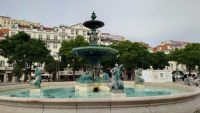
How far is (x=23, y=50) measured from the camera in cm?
5125

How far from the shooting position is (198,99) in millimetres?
13500

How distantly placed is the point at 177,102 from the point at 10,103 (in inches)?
269

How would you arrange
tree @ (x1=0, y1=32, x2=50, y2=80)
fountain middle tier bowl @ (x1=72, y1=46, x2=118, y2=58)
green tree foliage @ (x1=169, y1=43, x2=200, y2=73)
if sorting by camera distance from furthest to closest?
green tree foliage @ (x1=169, y1=43, x2=200, y2=73) < tree @ (x1=0, y1=32, x2=50, y2=80) < fountain middle tier bowl @ (x1=72, y1=46, x2=118, y2=58)

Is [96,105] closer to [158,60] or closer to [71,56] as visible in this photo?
[71,56]

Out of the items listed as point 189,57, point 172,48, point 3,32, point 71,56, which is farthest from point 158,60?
point 3,32

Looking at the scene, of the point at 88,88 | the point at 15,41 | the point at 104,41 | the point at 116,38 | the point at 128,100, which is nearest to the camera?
the point at 128,100

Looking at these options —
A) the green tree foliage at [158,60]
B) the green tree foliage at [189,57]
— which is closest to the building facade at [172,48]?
the green tree foliage at [189,57]

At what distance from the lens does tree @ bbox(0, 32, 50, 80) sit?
5183 cm

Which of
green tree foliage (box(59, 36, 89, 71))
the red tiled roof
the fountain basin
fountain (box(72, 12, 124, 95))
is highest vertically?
the red tiled roof

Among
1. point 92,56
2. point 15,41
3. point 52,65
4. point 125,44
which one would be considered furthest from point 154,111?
point 125,44

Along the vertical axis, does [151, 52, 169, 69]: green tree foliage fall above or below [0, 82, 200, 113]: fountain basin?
above

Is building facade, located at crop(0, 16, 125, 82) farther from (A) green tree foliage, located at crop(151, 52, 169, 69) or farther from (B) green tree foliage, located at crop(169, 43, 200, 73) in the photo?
(B) green tree foliage, located at crop(169, 43, 200, 73)

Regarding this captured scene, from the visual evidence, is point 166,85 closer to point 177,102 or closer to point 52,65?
point 177,102

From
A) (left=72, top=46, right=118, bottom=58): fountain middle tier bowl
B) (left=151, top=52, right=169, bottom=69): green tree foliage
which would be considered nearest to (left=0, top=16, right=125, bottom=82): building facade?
(left=151, top=52, right=169, bottom=69): green tree foliage
